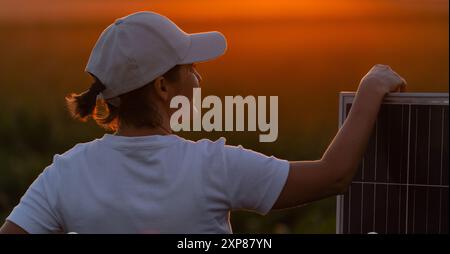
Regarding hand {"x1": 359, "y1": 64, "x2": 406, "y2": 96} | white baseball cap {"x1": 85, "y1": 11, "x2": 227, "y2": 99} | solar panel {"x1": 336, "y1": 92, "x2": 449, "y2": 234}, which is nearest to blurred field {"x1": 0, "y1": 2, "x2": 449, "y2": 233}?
solar panel {"x1": 336, "y1": 92, "x2": 449, "y2": 234}

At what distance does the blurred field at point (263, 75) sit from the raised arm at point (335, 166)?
19.9 ft

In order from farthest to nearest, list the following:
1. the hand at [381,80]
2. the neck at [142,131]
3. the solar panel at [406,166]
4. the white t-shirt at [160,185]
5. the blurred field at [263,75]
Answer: the blurred field at [263,75], the solar panel at [406,166], the hand at [381,80], the neck at [142,131], the white t-shirt at [160,185]

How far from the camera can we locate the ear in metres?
2.52

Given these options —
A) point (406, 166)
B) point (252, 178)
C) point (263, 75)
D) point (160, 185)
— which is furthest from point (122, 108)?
point (263, 75)

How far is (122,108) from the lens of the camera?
2.53 meters

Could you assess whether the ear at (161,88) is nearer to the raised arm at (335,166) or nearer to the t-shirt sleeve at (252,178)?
the t-shirt sleeve at (252,178)

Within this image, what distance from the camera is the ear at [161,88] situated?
2.52 meters

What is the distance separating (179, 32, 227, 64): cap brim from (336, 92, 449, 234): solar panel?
39cm

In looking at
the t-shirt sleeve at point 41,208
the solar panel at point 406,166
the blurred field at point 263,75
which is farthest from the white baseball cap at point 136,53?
the blurred field at point 263,75

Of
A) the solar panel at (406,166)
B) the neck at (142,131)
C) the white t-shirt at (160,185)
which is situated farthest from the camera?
the solar panel at (406,166)

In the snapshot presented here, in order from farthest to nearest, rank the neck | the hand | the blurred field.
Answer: the blurred field < the hand < the neck

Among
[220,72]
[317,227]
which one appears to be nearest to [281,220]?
[317,227]

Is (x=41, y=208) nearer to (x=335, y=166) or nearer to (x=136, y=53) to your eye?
(x=136, y=53)

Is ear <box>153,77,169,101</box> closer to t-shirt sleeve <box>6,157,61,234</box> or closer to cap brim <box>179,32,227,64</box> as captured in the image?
cap brim <box>179,32,227,64</box>
